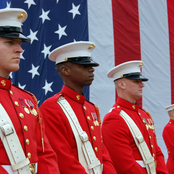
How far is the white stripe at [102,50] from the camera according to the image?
5.41 m

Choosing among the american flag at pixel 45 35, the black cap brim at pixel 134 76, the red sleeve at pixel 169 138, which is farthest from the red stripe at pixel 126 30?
the black cap brim at pixel 134 76

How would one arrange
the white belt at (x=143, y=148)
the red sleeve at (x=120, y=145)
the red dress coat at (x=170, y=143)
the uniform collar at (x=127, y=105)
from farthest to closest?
the red dress coat at (x=170, y=143) → the uniform collar at (x=127, y=105) → the white belt at (x=143, y=148) → the red sleeve at (x=120, y=145)

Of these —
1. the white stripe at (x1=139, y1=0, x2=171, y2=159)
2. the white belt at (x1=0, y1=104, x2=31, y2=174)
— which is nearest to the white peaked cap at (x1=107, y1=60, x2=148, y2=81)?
the white stripe at (x1=139, y1=0, x2=171, y2=159)

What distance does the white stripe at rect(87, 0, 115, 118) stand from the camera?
A: 5.41 metres

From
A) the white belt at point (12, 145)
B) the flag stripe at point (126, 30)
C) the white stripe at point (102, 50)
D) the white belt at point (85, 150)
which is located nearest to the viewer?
the white belt at point (12, 145)

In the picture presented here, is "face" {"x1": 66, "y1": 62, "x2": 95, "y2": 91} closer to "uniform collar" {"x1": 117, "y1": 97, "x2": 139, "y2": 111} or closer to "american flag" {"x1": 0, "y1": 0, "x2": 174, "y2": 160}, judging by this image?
"uniform collar" {"x1": 117, "y1": 97, "x2": 139, "y2": 111}

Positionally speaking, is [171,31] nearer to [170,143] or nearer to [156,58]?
[156,58]

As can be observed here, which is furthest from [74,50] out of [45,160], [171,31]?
[171,31]

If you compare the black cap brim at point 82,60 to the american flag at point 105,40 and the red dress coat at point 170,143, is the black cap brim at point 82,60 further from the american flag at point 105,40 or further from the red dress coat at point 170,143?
the red dress coat at point 170,143

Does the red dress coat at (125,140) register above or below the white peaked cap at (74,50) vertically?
below

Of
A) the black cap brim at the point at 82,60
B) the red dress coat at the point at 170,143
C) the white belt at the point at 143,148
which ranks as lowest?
the red dress coat at the point at 170,143

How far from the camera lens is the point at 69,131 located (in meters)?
2.73

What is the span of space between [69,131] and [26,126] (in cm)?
67

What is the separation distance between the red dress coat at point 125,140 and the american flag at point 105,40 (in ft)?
5.43
